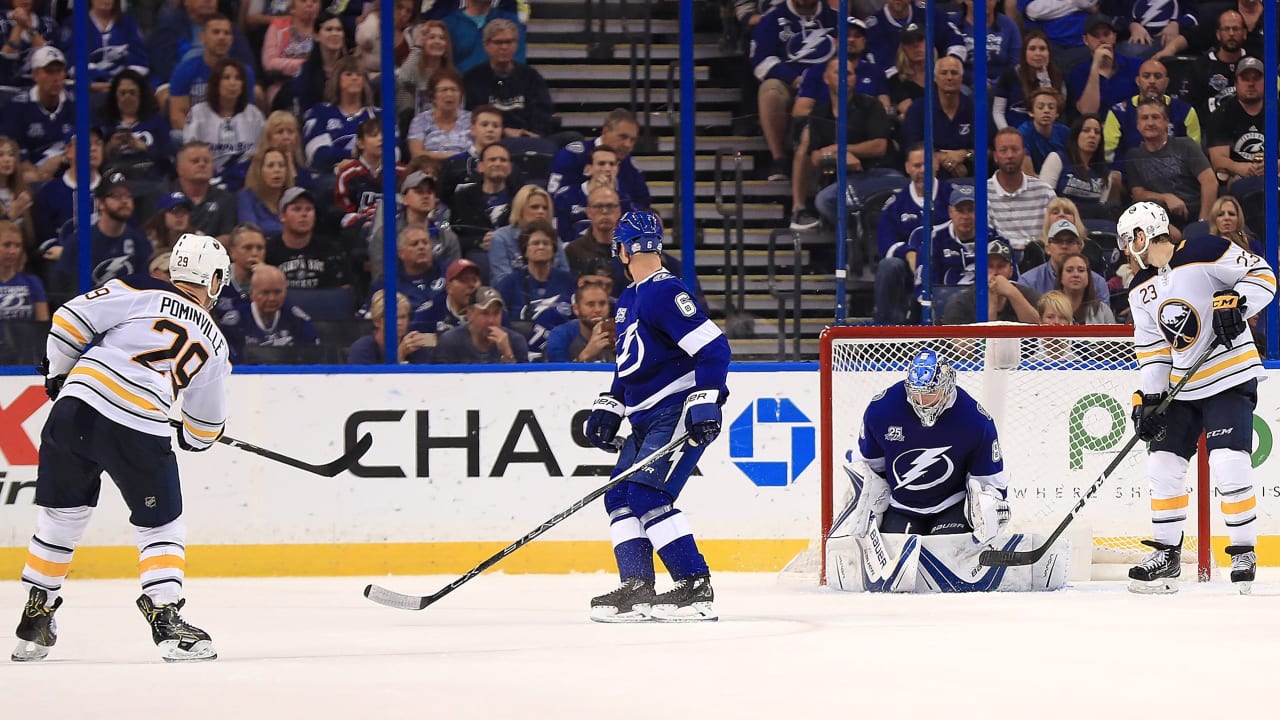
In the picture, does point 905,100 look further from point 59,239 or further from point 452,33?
point 59,239

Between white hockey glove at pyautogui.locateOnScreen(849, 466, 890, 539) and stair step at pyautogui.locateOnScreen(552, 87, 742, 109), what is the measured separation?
266 centimetres

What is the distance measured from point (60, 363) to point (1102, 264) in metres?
4.89

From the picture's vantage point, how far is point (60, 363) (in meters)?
4.31

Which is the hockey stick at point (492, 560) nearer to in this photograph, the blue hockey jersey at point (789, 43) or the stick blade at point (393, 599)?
the stick blade at point (393, 599)

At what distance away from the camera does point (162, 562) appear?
14.0 feet

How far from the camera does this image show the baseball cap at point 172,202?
760 centimetres

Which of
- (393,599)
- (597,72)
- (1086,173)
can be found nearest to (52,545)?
(393,599)

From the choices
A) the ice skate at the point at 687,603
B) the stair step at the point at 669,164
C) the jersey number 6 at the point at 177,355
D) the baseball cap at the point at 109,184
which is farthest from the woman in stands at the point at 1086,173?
the jersey number 6 at the point at 177,355

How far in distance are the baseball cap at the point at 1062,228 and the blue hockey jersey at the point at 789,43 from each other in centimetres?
137

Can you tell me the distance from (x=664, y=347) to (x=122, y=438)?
5.29ft

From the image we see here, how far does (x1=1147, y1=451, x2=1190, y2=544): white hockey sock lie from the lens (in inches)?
231

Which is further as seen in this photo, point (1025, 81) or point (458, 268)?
point (1025, 81)

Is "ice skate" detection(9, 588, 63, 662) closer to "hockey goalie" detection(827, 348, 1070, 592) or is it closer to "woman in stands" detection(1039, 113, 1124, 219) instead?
"hockey goalie" detection(827, 348, 1070, 592)

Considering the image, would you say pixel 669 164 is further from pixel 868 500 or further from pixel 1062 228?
pixel 868 500
